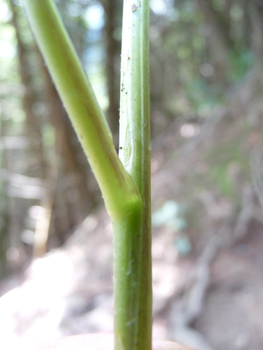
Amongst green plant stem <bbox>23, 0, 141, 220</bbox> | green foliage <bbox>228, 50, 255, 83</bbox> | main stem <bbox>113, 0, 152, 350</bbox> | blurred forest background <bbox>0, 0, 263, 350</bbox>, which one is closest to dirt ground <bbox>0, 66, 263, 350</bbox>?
blurred forest background <bbox>0, 0, 263, 350</bbox>

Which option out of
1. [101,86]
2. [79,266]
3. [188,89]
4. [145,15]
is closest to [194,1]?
[188,89]

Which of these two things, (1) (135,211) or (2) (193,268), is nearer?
(1) (135,211)

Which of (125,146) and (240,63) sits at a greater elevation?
(240,63)

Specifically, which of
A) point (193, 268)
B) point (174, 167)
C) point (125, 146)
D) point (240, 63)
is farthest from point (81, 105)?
point (240, 63)

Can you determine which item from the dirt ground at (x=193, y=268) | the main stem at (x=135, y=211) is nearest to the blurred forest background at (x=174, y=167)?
the dirt ground at (x=193, y=268)

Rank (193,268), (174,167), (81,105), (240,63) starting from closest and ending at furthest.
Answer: (81,105) < (193,268) < (174,167) < (240,63)

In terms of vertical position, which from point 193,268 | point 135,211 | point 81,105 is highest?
point 81,105

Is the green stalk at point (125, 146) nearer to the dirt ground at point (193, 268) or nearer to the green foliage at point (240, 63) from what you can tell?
the dirt ground at point (193, 268)

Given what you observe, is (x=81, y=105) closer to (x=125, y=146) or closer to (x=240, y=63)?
(x=125, y=146)

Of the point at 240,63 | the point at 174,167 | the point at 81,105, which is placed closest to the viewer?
the point at 81,105
